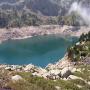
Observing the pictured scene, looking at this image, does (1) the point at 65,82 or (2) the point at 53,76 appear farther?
(2) the point at 53,76

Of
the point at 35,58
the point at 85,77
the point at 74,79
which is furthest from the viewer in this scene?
the point at 35,58

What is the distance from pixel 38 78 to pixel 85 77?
6.17 metres

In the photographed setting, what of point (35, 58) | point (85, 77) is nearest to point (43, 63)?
point (35, 58)

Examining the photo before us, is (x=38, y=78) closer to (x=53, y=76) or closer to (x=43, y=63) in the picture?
(x=53, y=76)

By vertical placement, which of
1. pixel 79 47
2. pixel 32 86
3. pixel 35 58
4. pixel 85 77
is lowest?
pixel 35 58

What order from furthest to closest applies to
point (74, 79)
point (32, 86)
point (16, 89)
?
point (74, 79) → point (32, 86) → point (16, 89)

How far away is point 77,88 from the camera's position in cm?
2088

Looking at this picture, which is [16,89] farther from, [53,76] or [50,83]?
[53,76]

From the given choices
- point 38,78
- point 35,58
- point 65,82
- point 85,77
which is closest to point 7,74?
point 38,78

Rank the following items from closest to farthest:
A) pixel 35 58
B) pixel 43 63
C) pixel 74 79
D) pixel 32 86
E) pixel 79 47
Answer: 1. pixel 32 86
2. pixel 74 79
3. pixel 79 47
4. pixel 43 63
5. pixel 35 58

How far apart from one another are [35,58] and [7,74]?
17713 centimetres

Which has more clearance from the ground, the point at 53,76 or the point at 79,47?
the point at 53,76

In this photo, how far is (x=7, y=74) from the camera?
2066cm

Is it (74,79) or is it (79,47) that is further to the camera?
(79,47)
